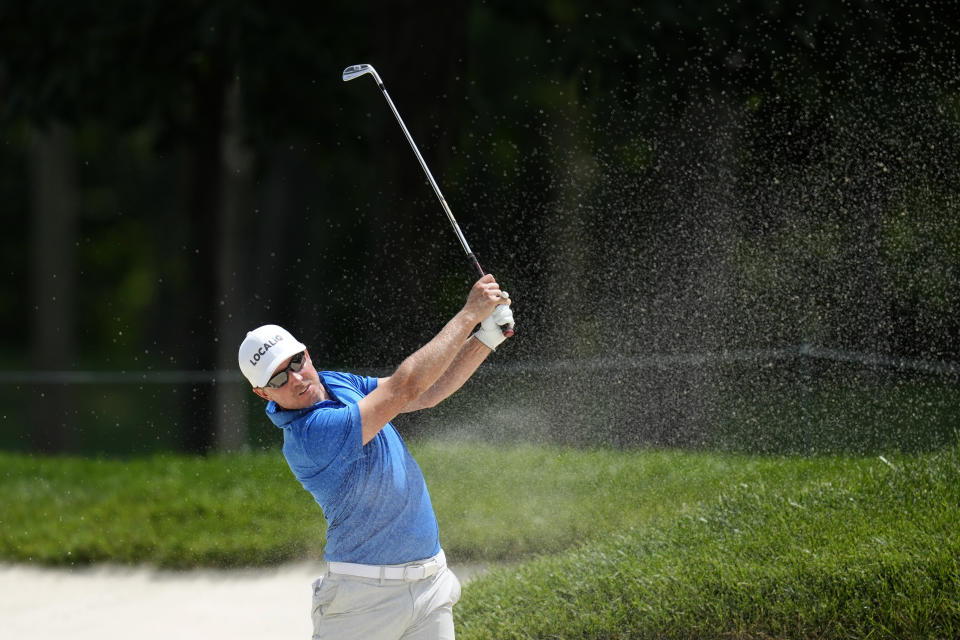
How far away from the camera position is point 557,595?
5.73 metres

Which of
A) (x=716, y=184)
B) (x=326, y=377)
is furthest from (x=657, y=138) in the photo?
(x=326, y=377)

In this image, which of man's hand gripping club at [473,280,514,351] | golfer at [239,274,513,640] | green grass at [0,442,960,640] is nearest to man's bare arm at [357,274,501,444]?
golfer at [239,274,513,640]

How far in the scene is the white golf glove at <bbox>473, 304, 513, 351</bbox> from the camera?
4191mm

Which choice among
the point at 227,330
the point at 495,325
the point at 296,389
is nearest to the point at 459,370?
the point at 495,325

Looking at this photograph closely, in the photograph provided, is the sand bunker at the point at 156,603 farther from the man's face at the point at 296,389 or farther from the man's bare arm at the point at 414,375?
the man's bare arm at the point at 414,375

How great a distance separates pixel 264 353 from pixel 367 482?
506mm

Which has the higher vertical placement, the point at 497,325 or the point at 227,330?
the point at 497,325

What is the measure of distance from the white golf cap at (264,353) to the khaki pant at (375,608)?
0.66 meters

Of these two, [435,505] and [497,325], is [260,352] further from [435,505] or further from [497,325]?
[435,505]

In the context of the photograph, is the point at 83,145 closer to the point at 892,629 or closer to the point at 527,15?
the point at 527,15

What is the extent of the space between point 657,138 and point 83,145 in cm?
2096

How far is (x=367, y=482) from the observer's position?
13.2 ft

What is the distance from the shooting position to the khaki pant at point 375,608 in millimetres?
4023

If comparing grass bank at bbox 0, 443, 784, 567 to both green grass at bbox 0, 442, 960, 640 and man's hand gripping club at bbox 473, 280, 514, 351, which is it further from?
man's hand gripping club at bbox 473, 280, 514, 351
